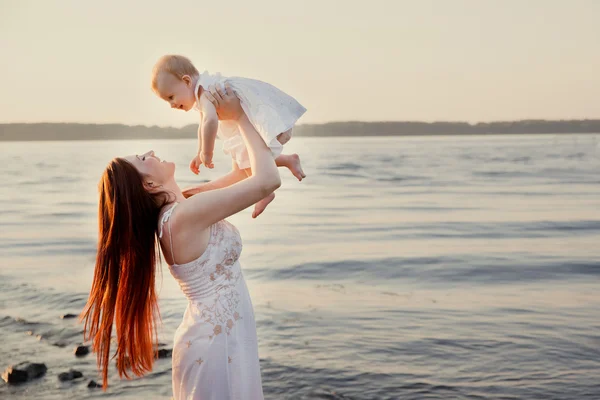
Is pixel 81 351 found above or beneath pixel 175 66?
beneath

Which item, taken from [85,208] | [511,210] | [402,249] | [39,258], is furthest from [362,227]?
[85,208]

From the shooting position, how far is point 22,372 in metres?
7.09

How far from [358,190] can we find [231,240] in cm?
2736

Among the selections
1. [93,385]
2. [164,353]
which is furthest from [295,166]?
[164,353]

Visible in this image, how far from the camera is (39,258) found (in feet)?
47.4

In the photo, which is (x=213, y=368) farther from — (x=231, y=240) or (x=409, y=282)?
(x=409, y=282)

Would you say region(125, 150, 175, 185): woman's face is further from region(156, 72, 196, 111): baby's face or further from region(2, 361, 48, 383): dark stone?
region(2, 361, 48, 383): dark stone

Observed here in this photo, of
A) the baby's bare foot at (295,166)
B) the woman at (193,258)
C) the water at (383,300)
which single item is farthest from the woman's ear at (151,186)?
the water at (383,300)

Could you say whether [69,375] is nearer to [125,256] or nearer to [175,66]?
[125,256]

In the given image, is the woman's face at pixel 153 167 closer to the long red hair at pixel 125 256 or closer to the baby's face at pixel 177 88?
the long red hair at pixel 125 256

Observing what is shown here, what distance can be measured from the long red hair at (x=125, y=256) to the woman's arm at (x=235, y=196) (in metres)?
0.24

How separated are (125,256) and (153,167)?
16.8 inches

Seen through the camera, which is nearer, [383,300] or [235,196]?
[235,196]

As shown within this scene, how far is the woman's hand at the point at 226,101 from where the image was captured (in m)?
3.36
